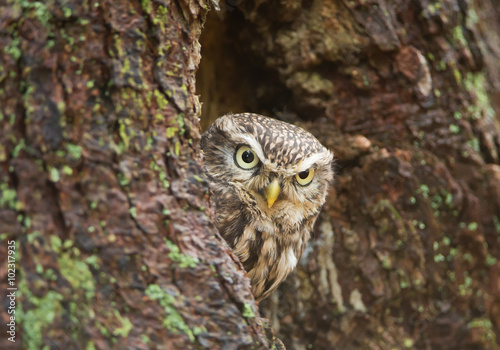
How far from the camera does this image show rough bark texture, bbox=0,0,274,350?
1.45 metres

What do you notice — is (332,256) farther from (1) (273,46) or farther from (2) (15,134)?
(2) (15,134)

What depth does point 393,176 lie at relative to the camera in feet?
9.33

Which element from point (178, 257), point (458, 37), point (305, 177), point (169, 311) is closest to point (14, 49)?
point (178, 257)

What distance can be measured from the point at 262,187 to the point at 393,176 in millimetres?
955

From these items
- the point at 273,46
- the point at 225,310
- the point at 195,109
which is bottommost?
the point at 225,310

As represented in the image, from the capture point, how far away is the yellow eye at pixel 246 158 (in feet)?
7.58

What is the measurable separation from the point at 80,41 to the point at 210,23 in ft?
5.87

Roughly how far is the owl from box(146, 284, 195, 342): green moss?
749 millimetres

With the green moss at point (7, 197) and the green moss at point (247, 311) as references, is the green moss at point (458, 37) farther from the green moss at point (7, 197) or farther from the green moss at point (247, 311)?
the green moss at point (7, 197)

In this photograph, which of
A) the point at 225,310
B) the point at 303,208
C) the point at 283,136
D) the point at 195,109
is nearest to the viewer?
the point at 225,310

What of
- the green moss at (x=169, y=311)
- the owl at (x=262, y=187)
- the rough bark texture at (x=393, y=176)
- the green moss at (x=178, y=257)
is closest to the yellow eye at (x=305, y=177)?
the owl at (x=262, y=187)

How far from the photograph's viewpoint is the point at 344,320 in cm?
287

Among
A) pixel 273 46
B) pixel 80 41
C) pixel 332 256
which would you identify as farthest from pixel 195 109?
pixel 332 256

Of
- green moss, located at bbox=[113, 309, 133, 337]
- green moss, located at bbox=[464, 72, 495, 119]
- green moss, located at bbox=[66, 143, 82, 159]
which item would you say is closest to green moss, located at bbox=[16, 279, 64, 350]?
green moss, located at bbox=[113, 309, 133, 337]
